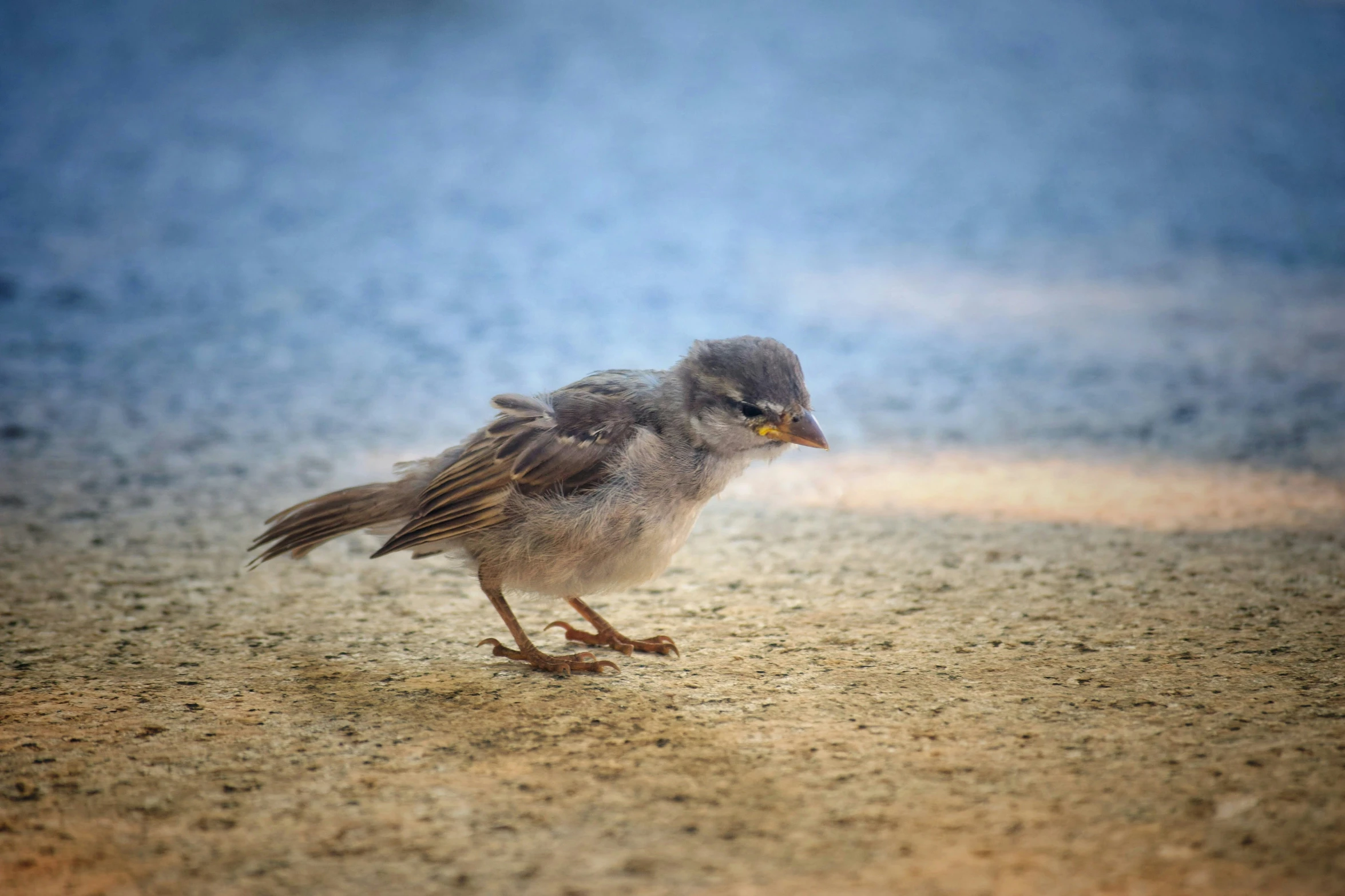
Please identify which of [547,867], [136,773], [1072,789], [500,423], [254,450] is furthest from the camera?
[254,450]

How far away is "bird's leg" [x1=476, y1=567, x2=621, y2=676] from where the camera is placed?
3.38 m

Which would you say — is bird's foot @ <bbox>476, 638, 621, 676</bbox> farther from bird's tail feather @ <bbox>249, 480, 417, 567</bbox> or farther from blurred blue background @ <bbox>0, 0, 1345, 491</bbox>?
blurred blue background @ <bbox>0, 0, 1345, 491</bbox>

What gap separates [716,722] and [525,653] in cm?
71

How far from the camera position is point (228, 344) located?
726 centimetres

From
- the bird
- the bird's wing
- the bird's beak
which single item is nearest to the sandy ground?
the bird

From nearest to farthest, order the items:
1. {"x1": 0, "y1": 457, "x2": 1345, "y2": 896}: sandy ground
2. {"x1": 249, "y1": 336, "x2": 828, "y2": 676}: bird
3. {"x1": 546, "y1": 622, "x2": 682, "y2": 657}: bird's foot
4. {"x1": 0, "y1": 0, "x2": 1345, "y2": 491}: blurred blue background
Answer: {"x1": 0, "y1": 457, "x2": 1345, "y2": 896}: sandy ground
{"x1": 249, "y1": 336, "x2": 828, "y2": 676}: bird
{"x1": 546, "y1": 622, "x2": 682, "y2": 657}: bird's foot
{"x1": 0, "y1": 0, "x2": 1345, "y2": 491}: blurred blue background

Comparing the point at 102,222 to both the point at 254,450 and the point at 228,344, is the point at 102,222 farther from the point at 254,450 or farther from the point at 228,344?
the point at 254,450

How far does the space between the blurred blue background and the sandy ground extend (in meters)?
1.53

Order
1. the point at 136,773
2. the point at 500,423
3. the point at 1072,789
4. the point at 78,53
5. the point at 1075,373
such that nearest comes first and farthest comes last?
1. the point at 1072,789
2. the point at 136,773
3. the point at 500,423
4. the point at 1075,373
5. the point at 78,53

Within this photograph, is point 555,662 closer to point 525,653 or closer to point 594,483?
point 525,653

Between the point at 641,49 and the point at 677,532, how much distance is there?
34.6ft

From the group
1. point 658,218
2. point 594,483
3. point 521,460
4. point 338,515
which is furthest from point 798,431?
point 658,218

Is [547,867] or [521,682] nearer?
[547,867]

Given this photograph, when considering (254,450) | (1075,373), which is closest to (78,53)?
(254,450)
